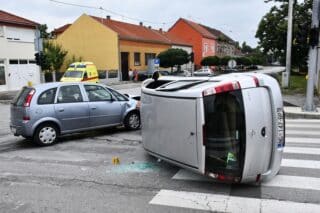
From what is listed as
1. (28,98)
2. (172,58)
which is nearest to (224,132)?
(28,98)

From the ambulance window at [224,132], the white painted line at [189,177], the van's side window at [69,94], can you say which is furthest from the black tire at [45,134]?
the ambulance window at [224,132]

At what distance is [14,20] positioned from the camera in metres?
27.5

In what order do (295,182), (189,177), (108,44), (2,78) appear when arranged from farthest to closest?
(108,44) < (2,78) < (189,177) < (295,182)

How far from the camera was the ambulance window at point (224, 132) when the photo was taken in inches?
192

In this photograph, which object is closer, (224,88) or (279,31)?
(224,88)

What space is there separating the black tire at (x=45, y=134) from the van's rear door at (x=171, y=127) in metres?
3.06

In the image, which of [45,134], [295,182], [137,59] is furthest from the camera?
[137,59]

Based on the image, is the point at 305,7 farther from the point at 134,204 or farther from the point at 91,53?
the point at 134,204

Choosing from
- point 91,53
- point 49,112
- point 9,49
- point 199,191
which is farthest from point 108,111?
point 91,53

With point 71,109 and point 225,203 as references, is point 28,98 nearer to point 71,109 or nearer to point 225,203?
point 71,109

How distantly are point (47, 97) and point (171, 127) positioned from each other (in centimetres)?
424

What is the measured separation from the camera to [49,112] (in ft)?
27.3

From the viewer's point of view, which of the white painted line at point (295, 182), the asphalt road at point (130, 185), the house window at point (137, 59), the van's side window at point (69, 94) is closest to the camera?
the asphalt road at point (130, 185)

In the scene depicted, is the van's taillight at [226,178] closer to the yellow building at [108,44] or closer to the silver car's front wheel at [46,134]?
the silver car's front wheel at [46,134]
